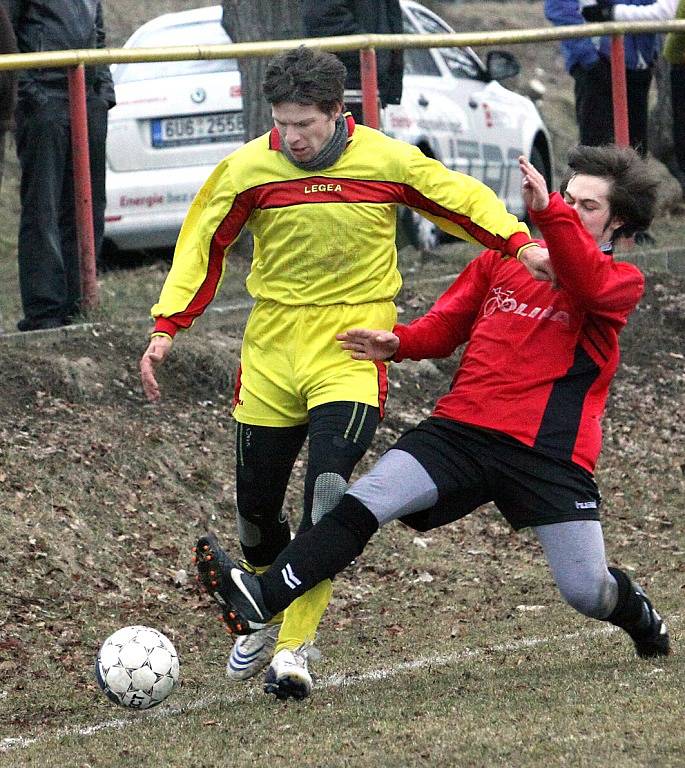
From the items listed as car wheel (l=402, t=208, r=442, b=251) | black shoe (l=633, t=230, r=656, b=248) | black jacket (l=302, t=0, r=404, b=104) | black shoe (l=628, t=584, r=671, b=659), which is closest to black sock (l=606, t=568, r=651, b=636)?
black shoe (l=628, t=584, r=671, b=659)

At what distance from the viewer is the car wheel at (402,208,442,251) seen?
11.7m

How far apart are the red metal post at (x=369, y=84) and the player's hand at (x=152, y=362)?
14.6ft

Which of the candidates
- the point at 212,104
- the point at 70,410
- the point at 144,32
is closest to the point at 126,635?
the point at 70,410

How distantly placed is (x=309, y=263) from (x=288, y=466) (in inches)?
28.9

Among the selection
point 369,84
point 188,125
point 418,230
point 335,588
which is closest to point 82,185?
point 369,84

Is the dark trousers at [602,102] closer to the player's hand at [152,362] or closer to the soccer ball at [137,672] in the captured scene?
the player's hand at [152,362]

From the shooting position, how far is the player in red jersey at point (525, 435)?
544 centimetres

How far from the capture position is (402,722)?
5.19 meters

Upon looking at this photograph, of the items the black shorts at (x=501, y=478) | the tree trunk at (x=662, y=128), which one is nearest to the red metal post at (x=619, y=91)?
the tree trunk at (x=662, y=128)

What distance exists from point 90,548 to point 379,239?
2.46 m

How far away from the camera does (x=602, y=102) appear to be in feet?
38.7

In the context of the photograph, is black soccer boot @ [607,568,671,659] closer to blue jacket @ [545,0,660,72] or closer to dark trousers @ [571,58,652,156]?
dark trousers @ [571,58,652,156]

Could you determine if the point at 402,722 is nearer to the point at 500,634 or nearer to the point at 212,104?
the point at 500,634

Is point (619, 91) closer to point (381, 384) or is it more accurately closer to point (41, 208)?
point (41, 208)
